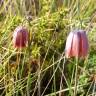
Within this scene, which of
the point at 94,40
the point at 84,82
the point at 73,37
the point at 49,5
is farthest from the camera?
the point at 49,5

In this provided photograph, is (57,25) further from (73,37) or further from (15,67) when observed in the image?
(73,37)

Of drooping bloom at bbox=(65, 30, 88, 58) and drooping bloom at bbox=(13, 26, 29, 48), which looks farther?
drooping bloom at bbox=(13, 26, 29, 48)

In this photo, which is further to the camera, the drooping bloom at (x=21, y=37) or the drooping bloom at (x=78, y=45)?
the drooping bloom at (x=21, y=37)

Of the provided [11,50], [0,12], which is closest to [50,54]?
[11,50]

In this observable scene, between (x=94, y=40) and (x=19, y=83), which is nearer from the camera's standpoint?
(x=19, y=83)

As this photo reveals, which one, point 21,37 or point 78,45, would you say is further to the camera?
point 21,37

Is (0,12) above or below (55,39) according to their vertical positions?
above

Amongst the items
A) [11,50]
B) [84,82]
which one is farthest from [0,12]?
[84,82]

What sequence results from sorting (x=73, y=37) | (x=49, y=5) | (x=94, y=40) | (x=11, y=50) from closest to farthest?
(x=73, y=37)
(x=11, y=50)
(x=94, y=40)
(x=49, y=5)

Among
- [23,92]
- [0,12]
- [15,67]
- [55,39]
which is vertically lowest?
[23,92]
